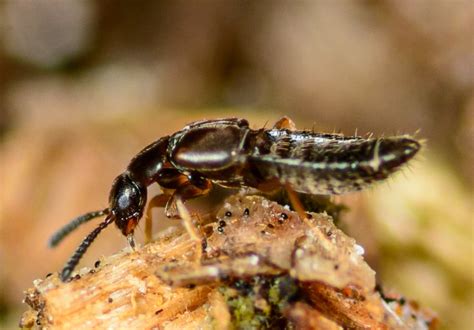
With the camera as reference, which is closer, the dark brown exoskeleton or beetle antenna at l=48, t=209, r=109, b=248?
the dark brown exoskeleton

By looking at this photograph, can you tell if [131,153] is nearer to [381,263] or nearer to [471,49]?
[381,263]

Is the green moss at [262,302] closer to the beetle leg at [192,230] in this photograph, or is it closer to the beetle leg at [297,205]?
the beetle leg at [192,230]

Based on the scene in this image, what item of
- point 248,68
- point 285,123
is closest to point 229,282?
Result: point 285,123

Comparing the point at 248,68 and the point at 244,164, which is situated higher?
the point at 248,68

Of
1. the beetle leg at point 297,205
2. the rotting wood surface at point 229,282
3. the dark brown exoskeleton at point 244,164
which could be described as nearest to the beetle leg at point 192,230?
the rotting wood surface at point 229,282

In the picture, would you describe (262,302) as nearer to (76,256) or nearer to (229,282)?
(229,282)

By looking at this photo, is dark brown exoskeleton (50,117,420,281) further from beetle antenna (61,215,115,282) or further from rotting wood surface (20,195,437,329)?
rotting wood surface (20,195,437,329)

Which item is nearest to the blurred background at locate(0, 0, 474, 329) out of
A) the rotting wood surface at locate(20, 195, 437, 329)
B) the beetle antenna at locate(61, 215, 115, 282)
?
the beetle antenna at locate(61, 215, 115, 282)

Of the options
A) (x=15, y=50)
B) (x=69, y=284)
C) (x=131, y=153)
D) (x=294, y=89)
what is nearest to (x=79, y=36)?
(x=15, y=50)
